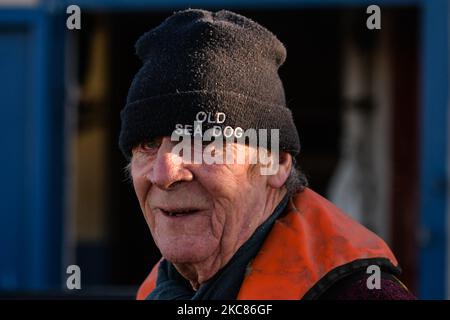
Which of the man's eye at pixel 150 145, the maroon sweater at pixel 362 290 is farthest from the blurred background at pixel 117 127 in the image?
the maroon sweater at pixel 362 290

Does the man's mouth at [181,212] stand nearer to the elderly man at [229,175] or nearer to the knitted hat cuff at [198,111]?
the elderly man at [229,175]

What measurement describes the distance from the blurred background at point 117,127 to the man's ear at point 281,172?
130cm

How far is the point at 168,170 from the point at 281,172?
20cm

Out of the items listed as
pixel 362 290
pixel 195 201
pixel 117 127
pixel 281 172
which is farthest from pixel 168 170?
pixel 117 127

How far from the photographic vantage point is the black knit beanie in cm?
126

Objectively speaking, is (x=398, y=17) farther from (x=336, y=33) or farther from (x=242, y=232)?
(x=242, y=232)

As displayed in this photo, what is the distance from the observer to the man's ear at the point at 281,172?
1.35m

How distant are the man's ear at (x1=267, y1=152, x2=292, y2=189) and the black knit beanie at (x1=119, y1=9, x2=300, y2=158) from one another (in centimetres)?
2

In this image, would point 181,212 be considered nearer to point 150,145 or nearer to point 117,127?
point 150,145

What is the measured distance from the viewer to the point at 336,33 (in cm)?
531

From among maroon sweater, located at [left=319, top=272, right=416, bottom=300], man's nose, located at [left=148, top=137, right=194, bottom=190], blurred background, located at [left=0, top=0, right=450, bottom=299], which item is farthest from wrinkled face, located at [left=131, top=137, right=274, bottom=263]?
blurred background, located at [left=0, top=0, right=450, bottom=299]

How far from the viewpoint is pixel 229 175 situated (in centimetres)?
129
